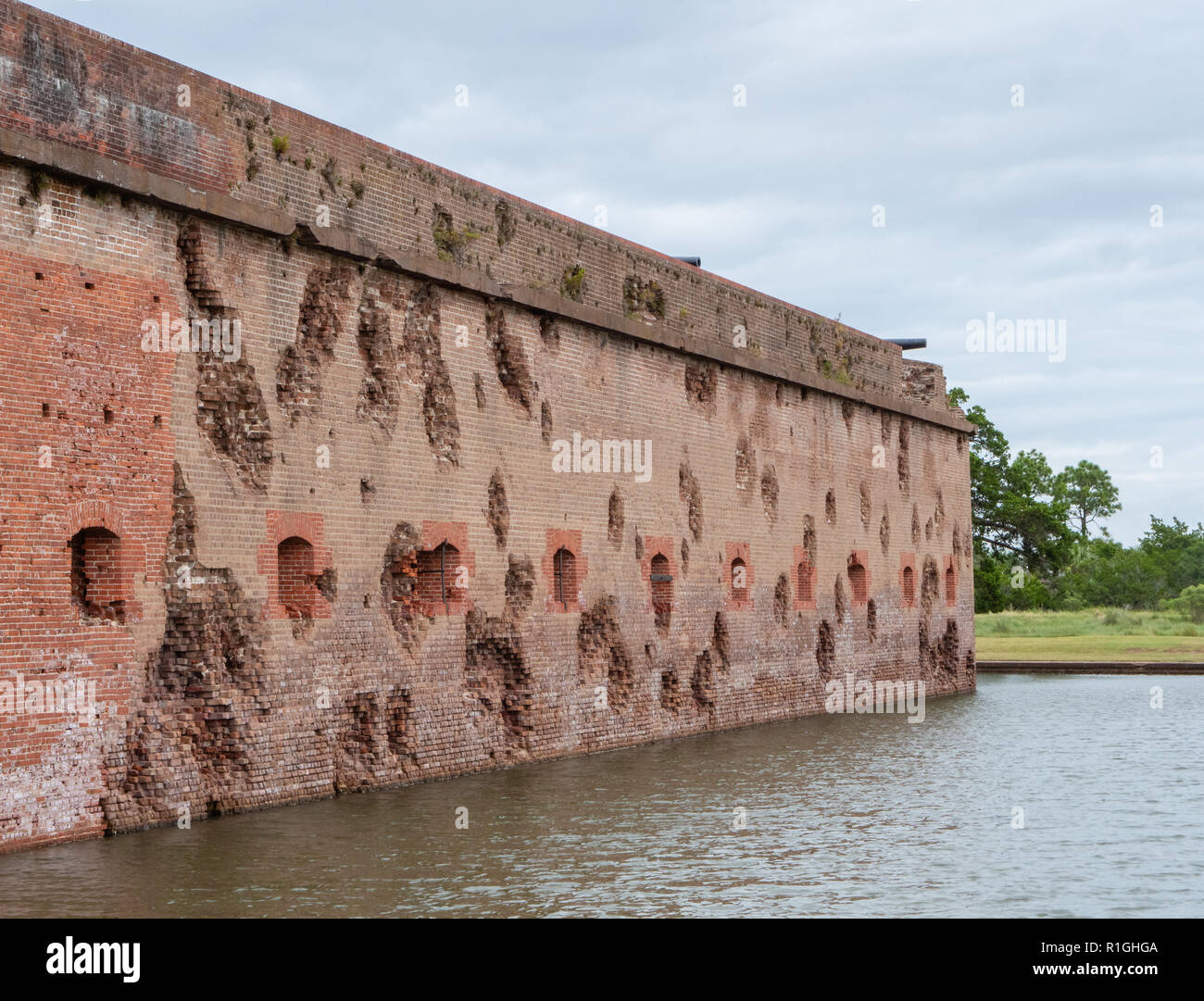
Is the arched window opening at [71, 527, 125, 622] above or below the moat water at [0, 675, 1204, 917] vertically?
above

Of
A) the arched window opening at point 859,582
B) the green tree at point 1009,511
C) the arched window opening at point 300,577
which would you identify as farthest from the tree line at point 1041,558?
the arched window opening at point 300,577

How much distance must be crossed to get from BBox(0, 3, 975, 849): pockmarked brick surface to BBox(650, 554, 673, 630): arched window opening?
60 millimetres

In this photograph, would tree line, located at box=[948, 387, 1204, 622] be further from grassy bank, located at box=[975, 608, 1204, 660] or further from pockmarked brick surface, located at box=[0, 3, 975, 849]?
pockmarked brick surface, located at box=[0, 3, 975, 849]

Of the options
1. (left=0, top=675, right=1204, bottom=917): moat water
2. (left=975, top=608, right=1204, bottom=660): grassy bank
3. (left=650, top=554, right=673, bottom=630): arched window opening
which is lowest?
(left=0, top=675, right=1204, bottom=917): moat water

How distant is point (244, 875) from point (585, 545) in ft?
27.5

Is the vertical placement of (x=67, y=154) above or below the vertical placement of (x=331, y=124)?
below

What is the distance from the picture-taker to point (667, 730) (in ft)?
61.8

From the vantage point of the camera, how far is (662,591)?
752 inches

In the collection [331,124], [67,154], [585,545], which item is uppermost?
[331,124]

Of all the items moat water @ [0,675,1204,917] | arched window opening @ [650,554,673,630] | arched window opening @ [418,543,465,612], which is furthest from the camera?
arched window opening @ [650,554,673,630]

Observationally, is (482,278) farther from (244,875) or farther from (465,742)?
(244,875)

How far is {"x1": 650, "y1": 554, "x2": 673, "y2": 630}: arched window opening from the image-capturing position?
1891 centimetres

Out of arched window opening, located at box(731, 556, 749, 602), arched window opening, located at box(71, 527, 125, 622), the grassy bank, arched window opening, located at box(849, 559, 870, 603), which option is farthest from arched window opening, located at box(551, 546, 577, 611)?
the grassy bank
